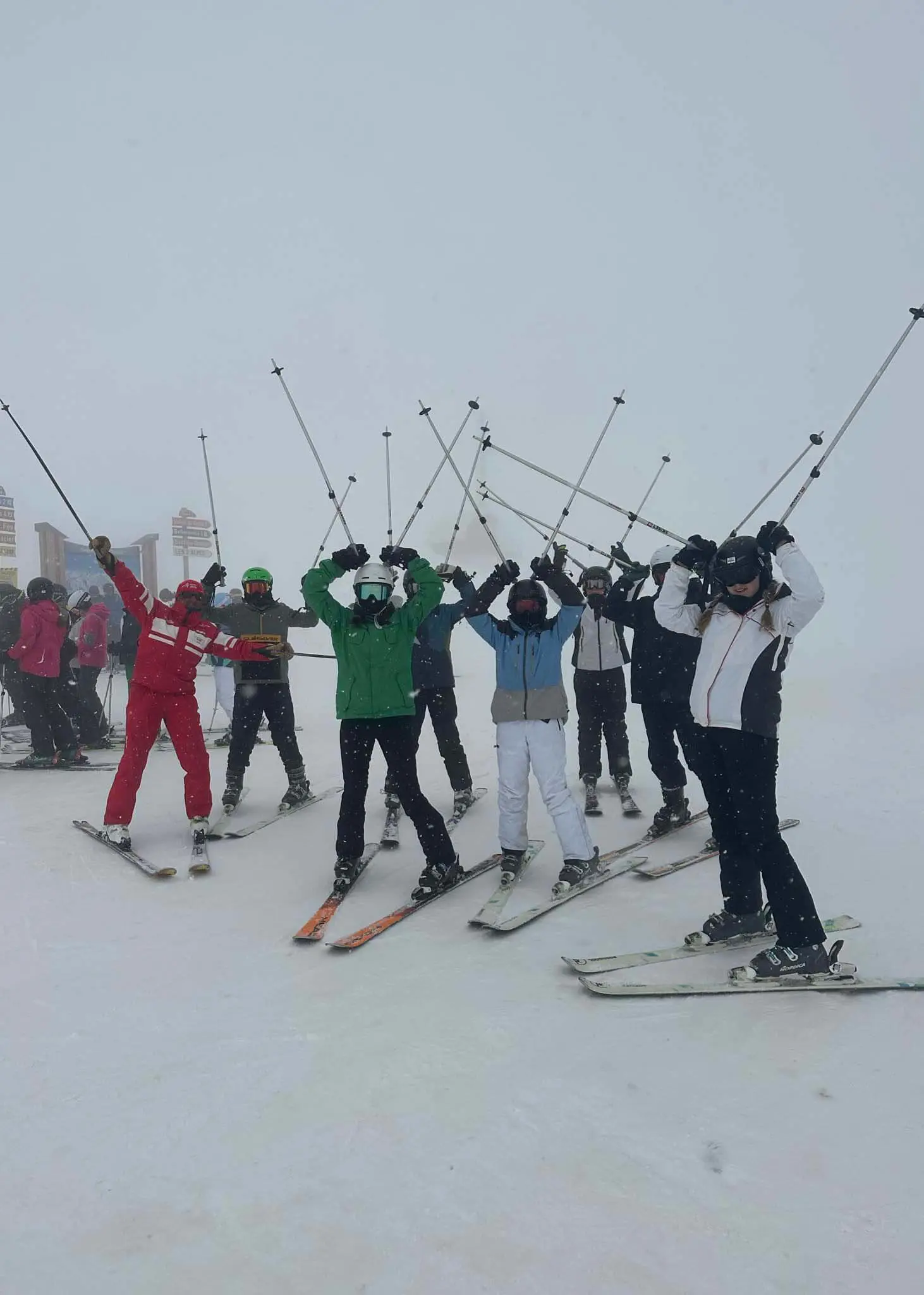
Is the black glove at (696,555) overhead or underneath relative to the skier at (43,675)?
overhead

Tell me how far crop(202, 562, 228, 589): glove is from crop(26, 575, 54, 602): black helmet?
9.15 feet

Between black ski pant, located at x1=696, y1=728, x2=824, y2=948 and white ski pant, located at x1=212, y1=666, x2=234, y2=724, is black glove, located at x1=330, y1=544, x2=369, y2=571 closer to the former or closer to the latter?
black ski pant, located at x1=696, y1=728, x2=824, y2=948

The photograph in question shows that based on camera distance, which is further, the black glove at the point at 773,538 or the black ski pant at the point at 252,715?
the black ski pant at the point at 252,715

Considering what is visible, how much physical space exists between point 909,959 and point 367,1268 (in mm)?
2962

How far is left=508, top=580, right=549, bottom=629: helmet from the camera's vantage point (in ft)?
16.7

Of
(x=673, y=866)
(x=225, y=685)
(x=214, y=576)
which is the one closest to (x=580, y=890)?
(x=673, y=866)

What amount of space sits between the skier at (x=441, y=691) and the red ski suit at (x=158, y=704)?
149 centimetres

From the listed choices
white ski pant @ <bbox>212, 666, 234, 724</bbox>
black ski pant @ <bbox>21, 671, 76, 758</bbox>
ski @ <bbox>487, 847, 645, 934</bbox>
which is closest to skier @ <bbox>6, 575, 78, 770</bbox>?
black ski pant @ <bbox>21, 671, 76, 758</bbox>

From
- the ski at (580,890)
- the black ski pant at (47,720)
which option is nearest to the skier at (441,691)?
the ski at (580,890)

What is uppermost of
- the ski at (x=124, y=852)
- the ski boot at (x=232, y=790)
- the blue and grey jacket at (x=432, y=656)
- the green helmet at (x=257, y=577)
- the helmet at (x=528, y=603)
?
the green helmet at (x=257, y=577)

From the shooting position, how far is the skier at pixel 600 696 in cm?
729

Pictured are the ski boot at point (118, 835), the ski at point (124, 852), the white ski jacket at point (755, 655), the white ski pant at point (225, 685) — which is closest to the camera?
the white ski jacket at point (755, 655)

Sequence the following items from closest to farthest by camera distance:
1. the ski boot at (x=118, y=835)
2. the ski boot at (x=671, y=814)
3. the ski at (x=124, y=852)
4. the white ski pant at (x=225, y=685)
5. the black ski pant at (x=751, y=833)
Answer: the black ski pant at (x=751, y=833) → the ski at (x=124, y=852) → the ski boot at (x=118, y=835) → the ski boot at (x=671, y=814) → the white ski pant at (x=225, y=685)

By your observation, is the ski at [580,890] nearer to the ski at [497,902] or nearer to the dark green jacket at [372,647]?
the ski at [497,902]
